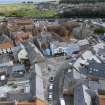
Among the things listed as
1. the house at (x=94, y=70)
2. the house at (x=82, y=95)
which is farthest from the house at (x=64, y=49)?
the house at (x=82, y=95)

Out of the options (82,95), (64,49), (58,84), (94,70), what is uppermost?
(64,49)

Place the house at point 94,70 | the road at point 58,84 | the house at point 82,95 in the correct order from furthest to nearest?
the house at point 94,70 → the road at point 58,84 → the house at point 82,95

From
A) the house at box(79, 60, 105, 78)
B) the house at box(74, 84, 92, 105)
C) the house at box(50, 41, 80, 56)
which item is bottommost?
the house at box(74, 84, 92, 105)

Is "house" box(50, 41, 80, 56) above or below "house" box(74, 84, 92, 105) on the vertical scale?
above

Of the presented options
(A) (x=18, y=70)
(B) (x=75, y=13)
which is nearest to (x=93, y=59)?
(A) (x=18, y=70)

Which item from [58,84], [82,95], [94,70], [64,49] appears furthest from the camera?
[64,49]

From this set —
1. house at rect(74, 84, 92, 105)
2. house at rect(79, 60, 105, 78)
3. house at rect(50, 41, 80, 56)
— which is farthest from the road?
house at rect(50, 41, 80, 56)

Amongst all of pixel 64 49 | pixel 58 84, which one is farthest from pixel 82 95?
pixel 64 49

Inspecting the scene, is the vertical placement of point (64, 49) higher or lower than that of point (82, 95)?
higher

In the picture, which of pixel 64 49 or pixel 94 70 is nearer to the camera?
pixel 94 70

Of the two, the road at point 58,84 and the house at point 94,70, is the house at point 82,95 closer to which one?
the road at point 58,84

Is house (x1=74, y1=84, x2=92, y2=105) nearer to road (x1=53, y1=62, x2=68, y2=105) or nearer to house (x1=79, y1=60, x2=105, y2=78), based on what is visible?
road (x1=53, y1=62, x2=68, y2=105)

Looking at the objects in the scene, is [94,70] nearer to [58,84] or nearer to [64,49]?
[58,84]
